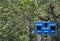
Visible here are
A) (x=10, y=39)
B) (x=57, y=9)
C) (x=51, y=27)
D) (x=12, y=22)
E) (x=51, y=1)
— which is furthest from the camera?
(x=10, y=39)

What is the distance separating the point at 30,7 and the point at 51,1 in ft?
2.96

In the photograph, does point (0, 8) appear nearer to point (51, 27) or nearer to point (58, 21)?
point (58, 21)

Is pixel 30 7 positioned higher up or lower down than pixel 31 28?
higher up

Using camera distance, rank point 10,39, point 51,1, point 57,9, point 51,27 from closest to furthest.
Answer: point 51,27 → point 51,1 → point 57,9 → point 10,39

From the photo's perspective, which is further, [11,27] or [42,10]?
[11,27]

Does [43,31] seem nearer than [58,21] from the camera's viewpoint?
Yes

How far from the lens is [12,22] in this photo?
1052 cm

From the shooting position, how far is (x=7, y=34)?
1079cm

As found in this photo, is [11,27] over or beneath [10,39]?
over

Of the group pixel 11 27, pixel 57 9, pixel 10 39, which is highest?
pixel 57 9

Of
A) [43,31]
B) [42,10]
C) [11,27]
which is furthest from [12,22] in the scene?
[43,31]

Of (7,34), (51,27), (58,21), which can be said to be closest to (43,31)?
A: (51,27)

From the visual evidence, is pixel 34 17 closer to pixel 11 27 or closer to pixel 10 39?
pixel 11 27

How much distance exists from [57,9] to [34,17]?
101cm
